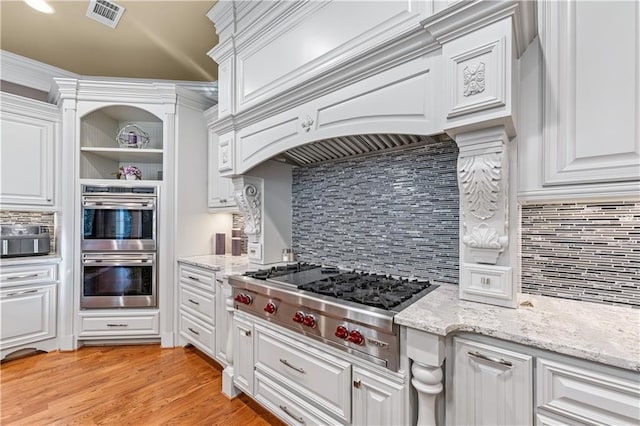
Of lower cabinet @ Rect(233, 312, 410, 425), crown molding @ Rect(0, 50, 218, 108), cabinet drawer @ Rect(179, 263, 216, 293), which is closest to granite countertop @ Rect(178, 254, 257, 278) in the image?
cabinet drawer @ Rect(179, 263, 216, 293)

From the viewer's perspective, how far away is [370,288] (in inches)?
67.1

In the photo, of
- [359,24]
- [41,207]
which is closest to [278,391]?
[359,24]

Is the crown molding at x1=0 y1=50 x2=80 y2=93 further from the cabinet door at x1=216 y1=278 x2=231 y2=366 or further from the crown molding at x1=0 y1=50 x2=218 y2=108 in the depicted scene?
the cabinet door at x1=216 y1=278 x2=231 y2=366

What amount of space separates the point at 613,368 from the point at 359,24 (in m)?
1.82

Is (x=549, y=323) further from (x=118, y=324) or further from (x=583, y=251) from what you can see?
(x=118, y=324)

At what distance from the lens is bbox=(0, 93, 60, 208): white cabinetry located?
9.38ft

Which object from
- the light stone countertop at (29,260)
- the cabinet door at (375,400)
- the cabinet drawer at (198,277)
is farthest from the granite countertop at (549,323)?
the light stone countertop at (29,260)

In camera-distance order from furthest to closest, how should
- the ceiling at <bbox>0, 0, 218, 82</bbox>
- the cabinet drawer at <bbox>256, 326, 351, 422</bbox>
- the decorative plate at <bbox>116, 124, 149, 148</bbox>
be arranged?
the decorative plate at <bbox>116, 124, 149, 148</bbox> → the ceiling at <bbox>0, 0, 218, 82</bbox> → the cabinet drawer at <bbox>256, 326, 351, 422</bbox>

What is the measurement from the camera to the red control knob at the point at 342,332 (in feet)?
4.66

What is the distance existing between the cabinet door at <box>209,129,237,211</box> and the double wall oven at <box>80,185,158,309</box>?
0.55m

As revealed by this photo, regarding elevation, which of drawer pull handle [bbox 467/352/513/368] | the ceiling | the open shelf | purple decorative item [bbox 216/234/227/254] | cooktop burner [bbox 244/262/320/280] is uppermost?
the ceiling

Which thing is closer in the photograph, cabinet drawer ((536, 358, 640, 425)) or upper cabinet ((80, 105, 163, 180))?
cabinet drawer ((536, 358, 640, 425))

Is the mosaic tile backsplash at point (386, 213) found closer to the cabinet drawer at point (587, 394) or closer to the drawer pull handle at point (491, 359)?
the drawer pull handle at point (491, 359)

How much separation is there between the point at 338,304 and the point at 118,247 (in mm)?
2587
